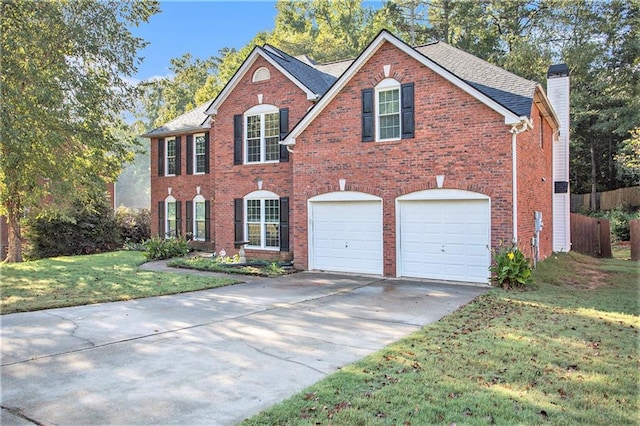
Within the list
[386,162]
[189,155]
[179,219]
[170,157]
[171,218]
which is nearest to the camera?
[386,162]

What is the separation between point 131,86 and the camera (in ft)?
54.3

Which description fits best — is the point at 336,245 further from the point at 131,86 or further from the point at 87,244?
the point at 87,244

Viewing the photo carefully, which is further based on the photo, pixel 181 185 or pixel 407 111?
pixel 181 185

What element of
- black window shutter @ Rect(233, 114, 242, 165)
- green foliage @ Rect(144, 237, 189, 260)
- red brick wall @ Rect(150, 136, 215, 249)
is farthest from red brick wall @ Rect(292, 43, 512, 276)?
red brick wall @ Rect(150, 136, 215, 249)

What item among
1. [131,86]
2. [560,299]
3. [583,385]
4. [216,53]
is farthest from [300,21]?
[583,385]

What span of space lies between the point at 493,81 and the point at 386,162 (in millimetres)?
3894

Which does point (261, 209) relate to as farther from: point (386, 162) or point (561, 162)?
point (561, 162)

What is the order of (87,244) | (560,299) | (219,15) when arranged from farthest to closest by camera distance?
(87,244) < (219,15) < (560,299)

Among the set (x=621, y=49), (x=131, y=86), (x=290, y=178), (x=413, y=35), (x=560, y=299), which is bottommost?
(x=560, y=299)

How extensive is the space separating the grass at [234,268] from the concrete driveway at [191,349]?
3143mm

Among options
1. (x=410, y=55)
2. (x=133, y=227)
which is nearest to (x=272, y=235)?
(x=410, y=55)

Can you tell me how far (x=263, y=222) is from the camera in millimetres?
17047

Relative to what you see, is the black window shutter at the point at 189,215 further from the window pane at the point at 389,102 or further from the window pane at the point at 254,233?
the window pane at the point at 389,102

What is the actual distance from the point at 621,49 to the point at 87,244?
1363 inches
